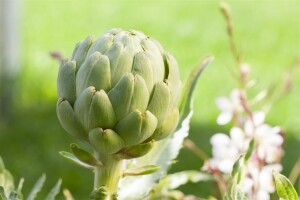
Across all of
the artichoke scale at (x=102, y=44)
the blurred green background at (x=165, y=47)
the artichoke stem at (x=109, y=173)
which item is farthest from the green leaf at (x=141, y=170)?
the blurred green background at (x=165, y=47)

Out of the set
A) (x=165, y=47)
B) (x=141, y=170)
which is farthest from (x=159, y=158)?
(x=165, y=47)

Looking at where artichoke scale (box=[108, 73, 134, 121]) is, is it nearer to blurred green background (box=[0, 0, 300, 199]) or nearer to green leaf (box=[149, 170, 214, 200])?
green leaf (box=[149, 170, 214, 200])

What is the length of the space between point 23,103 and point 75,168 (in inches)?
29.6

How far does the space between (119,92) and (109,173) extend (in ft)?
0.34

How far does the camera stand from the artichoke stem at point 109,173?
0.58 m

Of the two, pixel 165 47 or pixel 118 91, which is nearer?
pixel 118 91

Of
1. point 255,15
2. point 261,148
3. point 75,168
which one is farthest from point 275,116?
point 261,148

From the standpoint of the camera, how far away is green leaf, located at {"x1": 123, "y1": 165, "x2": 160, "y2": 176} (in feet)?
1.92

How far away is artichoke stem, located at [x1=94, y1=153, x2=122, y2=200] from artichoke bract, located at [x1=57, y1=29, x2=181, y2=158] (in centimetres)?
4

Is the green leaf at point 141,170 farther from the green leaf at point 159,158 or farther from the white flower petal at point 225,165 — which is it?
the white flower petal at point 225,165

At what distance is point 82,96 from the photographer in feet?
1.69

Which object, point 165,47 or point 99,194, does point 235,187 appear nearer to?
point 99,194

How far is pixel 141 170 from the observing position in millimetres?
595

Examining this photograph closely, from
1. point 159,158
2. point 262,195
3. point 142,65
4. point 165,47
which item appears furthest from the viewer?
point 165,47
